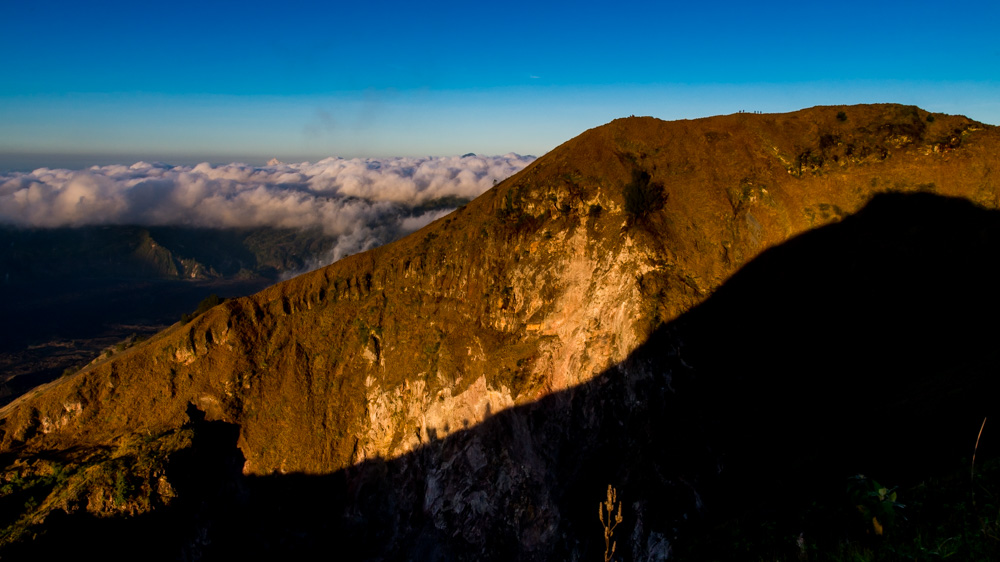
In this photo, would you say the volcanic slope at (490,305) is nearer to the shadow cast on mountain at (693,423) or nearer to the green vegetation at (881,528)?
the shadow cast on mountain at (693,423)

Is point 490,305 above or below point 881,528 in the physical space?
below

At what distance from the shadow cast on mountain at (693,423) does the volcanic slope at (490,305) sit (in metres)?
1.55

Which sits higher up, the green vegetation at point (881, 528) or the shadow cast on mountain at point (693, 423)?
the green vegetation at point (881, 528)

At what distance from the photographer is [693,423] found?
2939 cm

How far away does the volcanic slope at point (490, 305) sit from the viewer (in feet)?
112

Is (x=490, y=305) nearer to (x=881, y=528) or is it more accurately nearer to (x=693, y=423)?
(x=693, y=423)

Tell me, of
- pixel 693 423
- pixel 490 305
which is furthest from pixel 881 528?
pixel 490 305

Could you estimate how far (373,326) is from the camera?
42000 millimetres

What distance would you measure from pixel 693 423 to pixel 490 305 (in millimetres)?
17394

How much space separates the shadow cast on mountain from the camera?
28.6m

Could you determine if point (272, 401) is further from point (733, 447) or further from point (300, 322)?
point (733, 447)

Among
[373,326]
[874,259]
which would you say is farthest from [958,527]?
[373,326]

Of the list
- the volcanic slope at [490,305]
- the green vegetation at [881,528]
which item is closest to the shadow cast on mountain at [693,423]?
the volcanic slope at [490,305]

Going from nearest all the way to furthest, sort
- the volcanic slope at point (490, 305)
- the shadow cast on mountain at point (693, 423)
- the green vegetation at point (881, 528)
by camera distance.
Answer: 1. the green vegetation at point (881, 528)
2. the shadow cast on mountain at point (693, 423)
3. the volcanic slope at point (490, 305)
